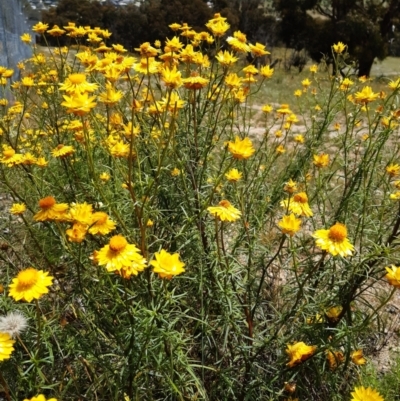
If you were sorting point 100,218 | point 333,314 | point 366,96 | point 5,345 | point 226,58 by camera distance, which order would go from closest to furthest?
point 5,345, point 100,218, point 333,314, point 226,58, point 366,96

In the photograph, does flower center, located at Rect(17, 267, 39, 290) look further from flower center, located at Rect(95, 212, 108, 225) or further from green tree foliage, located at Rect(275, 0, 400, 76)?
green tree foliage, located at Rect(275, 0, 400, 76)

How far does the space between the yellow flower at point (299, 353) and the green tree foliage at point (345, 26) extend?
15.7 metres

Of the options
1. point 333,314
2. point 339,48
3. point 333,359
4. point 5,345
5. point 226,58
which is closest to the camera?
point 5,345

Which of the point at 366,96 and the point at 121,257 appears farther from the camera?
the point at 366,96

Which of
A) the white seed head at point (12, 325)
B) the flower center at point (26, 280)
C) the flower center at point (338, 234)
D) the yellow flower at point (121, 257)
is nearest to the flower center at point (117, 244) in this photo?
the yellow flower at point (121, 257)

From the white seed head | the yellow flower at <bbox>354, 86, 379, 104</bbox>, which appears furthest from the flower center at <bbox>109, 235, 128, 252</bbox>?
the yellow flower at <bbox>354, 86, 379, 104</bbox>

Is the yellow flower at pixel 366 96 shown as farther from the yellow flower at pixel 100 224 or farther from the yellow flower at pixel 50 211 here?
the yellow flower at pixel 50 211

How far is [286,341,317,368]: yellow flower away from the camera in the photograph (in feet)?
4.71

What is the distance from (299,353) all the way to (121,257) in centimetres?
67

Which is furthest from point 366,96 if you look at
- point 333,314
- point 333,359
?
point 333,359

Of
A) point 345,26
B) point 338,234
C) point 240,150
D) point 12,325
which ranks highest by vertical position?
point 240,150

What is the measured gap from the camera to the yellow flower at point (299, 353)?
1.44 metres

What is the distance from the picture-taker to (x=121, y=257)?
1.19 meters

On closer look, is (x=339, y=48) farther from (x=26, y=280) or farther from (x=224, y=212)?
(x=26, y=280)
